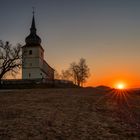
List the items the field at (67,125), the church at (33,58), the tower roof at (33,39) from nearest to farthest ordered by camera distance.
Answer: the field at (67,125), the church at (33,58), the tower roof at (33,39)

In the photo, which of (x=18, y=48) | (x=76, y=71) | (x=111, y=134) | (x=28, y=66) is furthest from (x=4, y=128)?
(x=76, y=71)

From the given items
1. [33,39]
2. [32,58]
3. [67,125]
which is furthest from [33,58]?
[67,125]

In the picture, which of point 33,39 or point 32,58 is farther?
point 33,39

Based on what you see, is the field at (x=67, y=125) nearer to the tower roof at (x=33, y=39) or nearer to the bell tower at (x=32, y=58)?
the bell tower at (x=32, y=58)

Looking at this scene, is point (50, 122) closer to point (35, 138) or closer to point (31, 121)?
point (31, 121)

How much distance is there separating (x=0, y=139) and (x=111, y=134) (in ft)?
15.7

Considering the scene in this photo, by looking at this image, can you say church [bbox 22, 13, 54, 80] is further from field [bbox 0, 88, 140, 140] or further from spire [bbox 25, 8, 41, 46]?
field [bbox 0, 88, 140, 140]

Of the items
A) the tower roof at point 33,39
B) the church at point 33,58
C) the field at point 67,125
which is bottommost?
the field at point 67,125

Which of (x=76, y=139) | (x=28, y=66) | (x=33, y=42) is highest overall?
(x=33, y=42)

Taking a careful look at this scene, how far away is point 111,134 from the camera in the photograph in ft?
32.4

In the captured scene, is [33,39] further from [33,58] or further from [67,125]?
[67,125]

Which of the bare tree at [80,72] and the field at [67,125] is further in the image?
the bare tree at [80,72]

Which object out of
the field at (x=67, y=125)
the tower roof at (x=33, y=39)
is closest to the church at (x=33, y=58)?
the tower roof at (x=33, y=39)

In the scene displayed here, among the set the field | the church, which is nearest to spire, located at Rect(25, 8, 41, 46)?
the church
